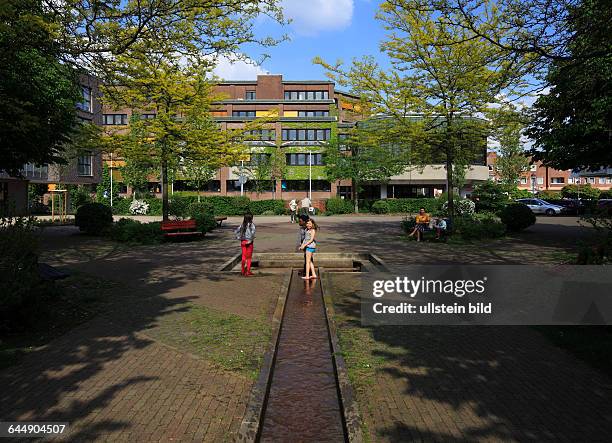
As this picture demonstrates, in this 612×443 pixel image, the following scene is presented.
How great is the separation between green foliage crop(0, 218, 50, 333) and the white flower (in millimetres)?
40138

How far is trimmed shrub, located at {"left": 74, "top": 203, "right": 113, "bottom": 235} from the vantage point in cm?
2091

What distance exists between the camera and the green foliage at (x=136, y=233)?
19000mm

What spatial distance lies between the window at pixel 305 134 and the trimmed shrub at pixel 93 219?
39.3m

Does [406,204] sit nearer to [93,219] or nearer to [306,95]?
[306,95]

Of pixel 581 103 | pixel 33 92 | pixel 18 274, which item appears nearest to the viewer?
pixel 18 274

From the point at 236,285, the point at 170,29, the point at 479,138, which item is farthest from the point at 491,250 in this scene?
the point at 170,29

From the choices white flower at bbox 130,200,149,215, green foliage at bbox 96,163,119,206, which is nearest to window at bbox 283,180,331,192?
white flower at bbox 130,200,149,215

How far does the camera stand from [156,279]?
11.2 m

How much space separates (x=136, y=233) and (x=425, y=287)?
12650 mm

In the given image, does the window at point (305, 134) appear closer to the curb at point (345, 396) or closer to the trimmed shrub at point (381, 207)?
the trimmed shrub at point (381, 207)

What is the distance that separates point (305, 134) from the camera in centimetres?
5925

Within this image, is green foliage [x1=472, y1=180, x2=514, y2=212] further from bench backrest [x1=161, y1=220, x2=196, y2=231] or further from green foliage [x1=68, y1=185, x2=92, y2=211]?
green foliage [x1=68, y1=185, x2=92, y2=211]

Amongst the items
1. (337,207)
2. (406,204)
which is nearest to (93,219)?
(337,207)

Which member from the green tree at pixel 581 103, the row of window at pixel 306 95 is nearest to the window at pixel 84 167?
the row of window at pixel 306 95
